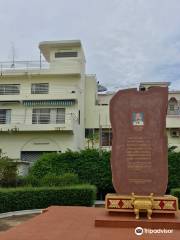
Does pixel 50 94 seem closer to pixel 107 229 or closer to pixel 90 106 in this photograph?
pixel 90 106

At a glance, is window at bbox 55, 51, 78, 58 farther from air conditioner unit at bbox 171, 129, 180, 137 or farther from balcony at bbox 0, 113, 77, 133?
air conditioner unit at bbox 171, 129, 180, 137

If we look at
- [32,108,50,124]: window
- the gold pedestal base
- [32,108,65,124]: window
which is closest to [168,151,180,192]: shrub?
[32,108,65,124]: window

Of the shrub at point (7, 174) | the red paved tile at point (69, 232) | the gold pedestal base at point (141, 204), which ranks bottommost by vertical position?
the red paved tile at point (69, 232)

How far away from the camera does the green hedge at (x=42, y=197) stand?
15289 millimetres

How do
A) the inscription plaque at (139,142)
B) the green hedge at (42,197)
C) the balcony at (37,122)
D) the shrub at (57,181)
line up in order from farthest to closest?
1. the balcony at (37,122)
2. the shrub at (57,181)
3. the green hedge at (42,197)
4. the inscription plaque at (139,142)

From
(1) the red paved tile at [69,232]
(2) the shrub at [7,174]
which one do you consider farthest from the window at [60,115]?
(1) the red paved tile at [69,232]

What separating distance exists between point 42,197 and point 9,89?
52.3ft

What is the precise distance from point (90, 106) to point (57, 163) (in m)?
12.0

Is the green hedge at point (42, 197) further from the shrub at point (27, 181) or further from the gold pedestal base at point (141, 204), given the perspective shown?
the gold pedestal base at point (141, 204)

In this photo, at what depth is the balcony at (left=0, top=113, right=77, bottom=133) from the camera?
2822cm

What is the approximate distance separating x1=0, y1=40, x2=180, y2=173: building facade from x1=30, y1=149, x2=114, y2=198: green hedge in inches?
226

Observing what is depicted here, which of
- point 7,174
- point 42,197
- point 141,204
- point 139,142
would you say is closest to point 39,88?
point 7,174

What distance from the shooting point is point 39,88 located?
99.9ft

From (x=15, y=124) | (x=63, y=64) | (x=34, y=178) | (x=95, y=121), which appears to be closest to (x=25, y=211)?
(x=34, y=178)
